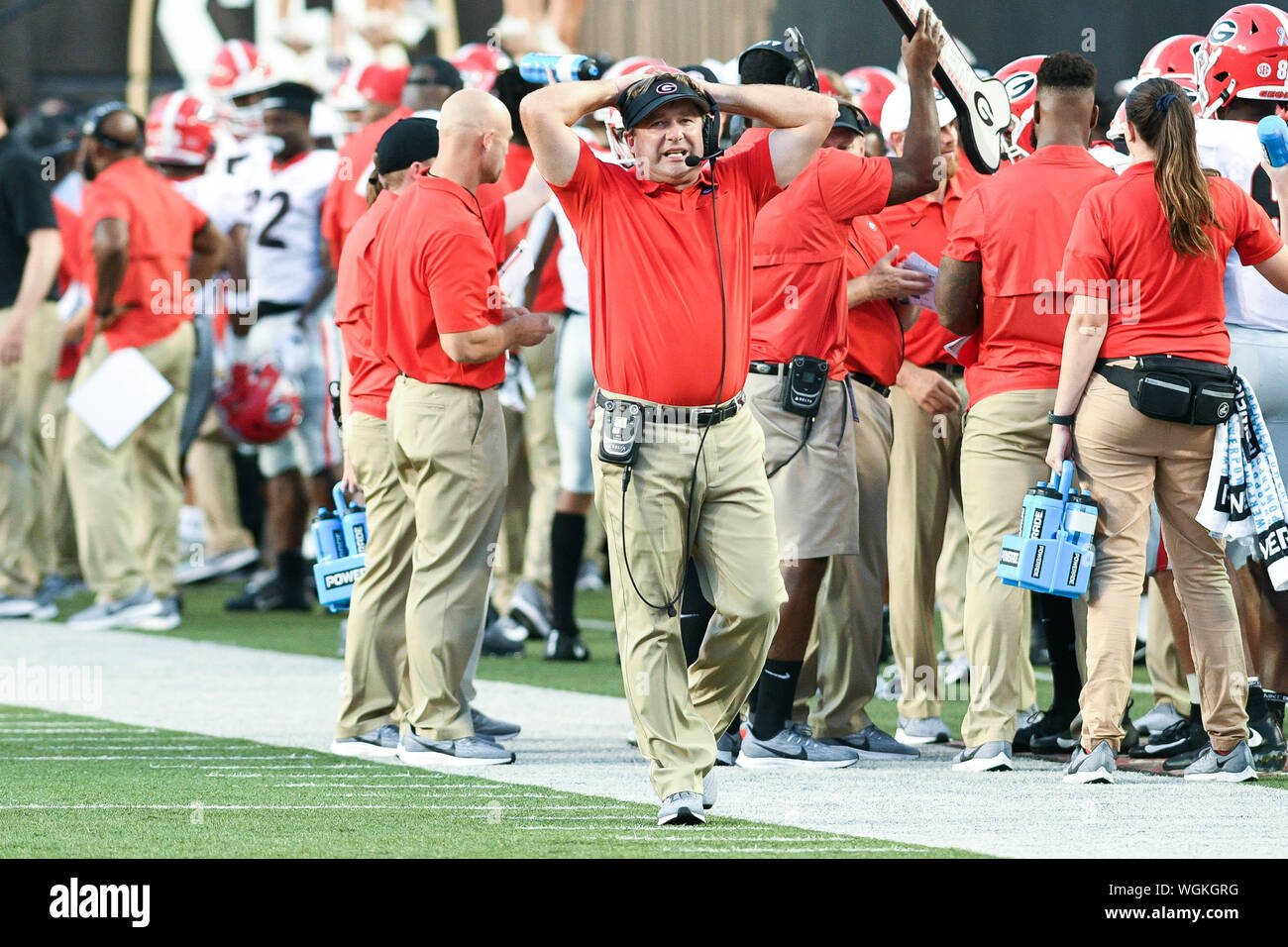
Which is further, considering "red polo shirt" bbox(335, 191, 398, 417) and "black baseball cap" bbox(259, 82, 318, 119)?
"black baseball cap" bbox(259, 82, 318, 119)

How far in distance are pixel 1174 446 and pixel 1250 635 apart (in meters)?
0.93

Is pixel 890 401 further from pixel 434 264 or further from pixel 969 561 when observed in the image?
pixel 434 264

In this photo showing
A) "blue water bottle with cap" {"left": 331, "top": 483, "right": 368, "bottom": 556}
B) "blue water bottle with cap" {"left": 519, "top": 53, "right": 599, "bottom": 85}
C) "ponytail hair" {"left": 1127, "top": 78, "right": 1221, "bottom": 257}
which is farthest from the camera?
"blue water bottle with cap" {"left": 331, "top": 483, "right": 368, "bottom": 556}

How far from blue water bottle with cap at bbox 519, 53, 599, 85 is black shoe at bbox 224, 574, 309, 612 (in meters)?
5.78

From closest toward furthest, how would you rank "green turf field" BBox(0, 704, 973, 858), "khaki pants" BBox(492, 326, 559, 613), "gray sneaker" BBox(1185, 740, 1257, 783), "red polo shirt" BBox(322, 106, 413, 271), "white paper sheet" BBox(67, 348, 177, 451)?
"green turf field" BBox(0, 704, 973, 858), "gray sneaker" BBox(1185, 740, 1257, 783), "red polo shirt" BBox(322, 106, 413, 271), "khaki pants" BBox(492, 326, 559, 613), "white paper sheet" BBox(67, 348, 177, 451)

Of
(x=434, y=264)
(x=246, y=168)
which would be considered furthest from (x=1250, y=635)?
(x=246, y=168)

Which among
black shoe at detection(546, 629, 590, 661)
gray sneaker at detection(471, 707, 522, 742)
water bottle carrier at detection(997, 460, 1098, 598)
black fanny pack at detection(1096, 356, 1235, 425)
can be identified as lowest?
black shoe at detection(546, 629, 590, 661)

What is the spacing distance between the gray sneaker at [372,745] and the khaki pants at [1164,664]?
269 centimetres

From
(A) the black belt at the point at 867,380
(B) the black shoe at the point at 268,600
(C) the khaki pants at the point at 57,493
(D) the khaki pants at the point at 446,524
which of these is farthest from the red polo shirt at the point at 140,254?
(A) the black belt at the point at 867,380

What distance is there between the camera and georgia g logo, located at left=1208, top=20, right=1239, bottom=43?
7199 mm

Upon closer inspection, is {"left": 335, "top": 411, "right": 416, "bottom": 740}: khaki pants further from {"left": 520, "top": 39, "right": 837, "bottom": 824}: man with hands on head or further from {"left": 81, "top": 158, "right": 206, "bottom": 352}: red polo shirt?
{"left": 81, "top": 158, "right": 206, "bottom": 352}: red polo shirt

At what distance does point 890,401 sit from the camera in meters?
7.91

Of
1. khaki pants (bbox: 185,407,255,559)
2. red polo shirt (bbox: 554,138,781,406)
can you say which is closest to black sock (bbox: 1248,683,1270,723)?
red polo shirt (bbox: 554,138,781,406)

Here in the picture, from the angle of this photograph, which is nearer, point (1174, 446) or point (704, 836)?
point (704, 836)
